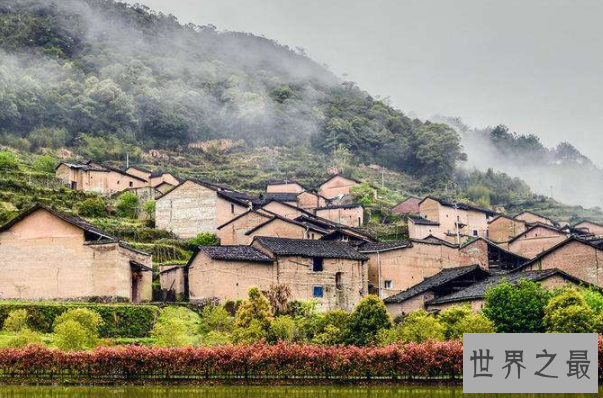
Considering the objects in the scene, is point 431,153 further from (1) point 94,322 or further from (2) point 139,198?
(1) point 94,322

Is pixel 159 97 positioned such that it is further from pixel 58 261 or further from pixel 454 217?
pixel 58 261

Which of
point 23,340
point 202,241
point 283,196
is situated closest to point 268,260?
point 202,241

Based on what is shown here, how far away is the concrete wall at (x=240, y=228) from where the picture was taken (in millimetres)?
53938

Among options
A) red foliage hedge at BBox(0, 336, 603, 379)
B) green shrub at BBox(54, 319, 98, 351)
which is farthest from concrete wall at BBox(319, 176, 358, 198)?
red foliage hedge at BBox(0, 336, 603, 379)

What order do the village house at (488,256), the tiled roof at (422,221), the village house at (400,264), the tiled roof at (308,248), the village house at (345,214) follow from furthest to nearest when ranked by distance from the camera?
1. the village house at (345,214)
2. the tiled roof at (422,221)
3. the village house at (488,256)
4. the village house at (400,264)
5. the tiled roof at (308,248)

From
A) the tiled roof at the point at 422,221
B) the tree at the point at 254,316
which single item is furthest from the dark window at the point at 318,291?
the tiled roof at the point at 422,221

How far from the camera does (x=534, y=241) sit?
2307 inches

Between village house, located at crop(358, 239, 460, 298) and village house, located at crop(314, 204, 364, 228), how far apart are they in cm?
1536

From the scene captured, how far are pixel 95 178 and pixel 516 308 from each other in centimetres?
3650

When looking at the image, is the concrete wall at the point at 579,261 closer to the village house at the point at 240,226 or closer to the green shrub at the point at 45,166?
the village house at the point at 240,226

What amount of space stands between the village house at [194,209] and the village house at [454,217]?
14.7 meters

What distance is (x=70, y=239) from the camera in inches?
1610

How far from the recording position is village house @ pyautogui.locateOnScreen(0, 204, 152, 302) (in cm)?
4044

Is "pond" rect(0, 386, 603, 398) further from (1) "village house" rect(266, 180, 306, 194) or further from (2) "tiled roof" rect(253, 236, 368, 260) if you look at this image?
(1) "village house" rect(266, 180, 306, 194)
